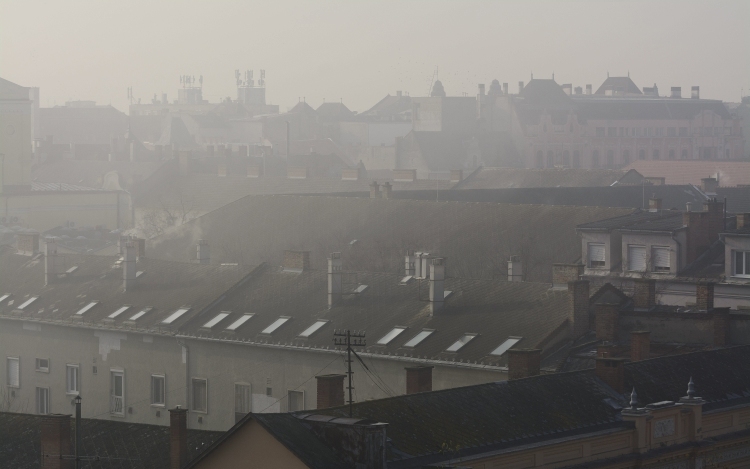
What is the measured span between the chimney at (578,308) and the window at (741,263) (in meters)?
15.2

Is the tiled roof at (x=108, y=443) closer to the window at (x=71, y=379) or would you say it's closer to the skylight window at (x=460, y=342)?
the skylight window at (x=460, y=342)

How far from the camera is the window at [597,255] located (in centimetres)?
5591

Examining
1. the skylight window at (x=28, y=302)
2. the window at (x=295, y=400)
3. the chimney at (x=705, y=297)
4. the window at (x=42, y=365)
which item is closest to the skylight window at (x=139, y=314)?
the window at (x=42, y=365)

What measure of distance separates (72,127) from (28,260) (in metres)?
146

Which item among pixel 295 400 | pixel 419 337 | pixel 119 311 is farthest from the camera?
pixel 119 311

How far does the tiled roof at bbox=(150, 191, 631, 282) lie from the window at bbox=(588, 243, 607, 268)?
2.97 feet

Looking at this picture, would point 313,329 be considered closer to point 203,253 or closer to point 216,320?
point 216,320

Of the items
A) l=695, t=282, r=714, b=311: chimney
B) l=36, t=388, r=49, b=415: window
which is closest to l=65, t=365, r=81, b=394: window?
l=36, t=388, r=49, b=415: window

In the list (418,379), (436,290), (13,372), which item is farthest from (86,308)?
(418,379)

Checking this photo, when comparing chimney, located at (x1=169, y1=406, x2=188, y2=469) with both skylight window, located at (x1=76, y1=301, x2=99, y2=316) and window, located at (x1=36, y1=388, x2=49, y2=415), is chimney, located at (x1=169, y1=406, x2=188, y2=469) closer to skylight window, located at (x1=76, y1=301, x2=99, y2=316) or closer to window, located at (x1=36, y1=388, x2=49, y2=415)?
window, located at (x1=36, y1=388, x2=49, y2=415)

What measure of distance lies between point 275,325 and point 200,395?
9.98ft

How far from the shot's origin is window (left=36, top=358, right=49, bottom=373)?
1937 inches

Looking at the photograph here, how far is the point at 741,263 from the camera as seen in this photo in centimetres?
5231

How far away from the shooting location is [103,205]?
92375 mm
